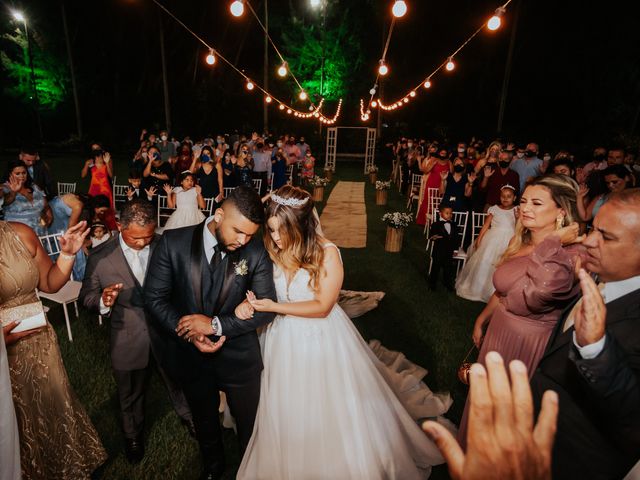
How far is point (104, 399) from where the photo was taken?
11.7 feet

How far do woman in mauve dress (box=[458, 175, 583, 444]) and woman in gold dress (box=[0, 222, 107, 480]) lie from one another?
8.88 ft

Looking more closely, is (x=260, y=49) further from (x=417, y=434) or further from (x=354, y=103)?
(x=417, y=434)

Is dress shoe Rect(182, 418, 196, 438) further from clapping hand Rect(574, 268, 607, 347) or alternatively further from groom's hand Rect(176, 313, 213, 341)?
clapping hand Rect(574, 268, 607, 347)

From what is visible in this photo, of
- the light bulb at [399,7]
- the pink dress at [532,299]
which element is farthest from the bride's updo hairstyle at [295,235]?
the light bulb at [399,7]

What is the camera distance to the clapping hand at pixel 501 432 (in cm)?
83

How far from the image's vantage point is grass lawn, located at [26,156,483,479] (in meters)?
2.98

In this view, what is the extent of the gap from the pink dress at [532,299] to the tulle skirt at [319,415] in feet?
2.09

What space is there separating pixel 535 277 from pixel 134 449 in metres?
3.10

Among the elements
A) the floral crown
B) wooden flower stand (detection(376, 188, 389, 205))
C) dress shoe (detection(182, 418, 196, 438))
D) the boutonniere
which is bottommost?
dress shoe (detection(182, 418, 196, 438))

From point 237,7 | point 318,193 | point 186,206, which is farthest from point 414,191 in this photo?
point 186,206

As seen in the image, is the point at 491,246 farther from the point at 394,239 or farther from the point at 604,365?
the point at 604,365

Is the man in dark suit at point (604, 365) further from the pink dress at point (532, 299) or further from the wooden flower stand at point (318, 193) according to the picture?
the wooden flower stand at point (318, 193)

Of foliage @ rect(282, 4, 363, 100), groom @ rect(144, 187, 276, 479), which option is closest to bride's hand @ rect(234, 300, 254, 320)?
groom @ rect(144, 187, 276, 479)

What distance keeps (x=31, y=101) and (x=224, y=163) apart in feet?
90.3
